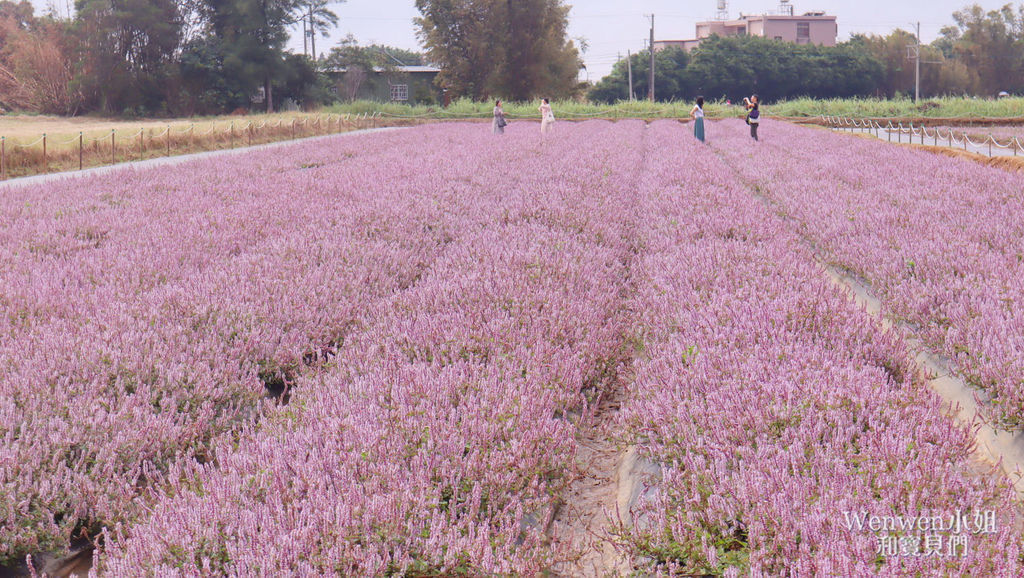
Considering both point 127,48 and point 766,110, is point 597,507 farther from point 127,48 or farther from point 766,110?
point 127,48

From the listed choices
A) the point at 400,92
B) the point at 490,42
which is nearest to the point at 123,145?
the point at 490,42

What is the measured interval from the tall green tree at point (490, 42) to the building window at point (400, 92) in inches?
439

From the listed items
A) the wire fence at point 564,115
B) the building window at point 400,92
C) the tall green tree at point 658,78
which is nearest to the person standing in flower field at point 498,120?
the wire fence at point 564,115

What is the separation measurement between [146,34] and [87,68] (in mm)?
4622

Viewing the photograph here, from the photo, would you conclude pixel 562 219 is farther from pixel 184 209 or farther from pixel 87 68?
pixel 87 68

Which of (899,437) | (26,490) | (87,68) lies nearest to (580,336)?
(899,437)

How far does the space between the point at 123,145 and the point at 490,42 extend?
3947cm

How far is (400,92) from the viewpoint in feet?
221

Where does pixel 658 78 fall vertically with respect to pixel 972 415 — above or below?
above

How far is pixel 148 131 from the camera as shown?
22500mm

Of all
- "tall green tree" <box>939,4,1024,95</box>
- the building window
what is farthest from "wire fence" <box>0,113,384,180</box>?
"tall green tree" <box>939,4,1024,95</box>

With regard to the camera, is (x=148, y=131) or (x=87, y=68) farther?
(x=87, y=68)

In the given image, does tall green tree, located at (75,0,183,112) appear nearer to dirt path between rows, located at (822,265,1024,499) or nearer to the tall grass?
the tall grass

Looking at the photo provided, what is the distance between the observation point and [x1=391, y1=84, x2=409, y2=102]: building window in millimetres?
66812
